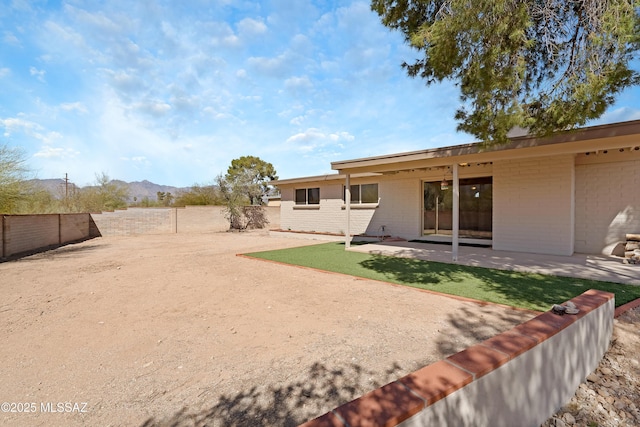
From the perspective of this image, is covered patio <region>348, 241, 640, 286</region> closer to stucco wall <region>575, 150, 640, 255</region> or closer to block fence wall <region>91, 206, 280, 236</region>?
stucco wall <region>575, 150, 640, 255</region>

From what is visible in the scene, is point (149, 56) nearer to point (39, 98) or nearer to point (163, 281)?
point (39, 98)

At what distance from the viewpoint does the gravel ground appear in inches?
86.7

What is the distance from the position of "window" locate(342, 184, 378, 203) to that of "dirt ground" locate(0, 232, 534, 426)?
7.30 metres

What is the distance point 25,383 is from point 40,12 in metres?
9.83

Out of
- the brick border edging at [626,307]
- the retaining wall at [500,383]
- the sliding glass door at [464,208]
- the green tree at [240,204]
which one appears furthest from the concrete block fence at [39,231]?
the brick border edging at [626,307]

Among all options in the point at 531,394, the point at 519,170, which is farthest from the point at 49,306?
the point at 519,170

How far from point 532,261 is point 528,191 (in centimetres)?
232

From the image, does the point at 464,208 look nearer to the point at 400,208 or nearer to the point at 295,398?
the point at 400,208

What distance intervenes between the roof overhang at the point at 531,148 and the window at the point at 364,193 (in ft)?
12.2

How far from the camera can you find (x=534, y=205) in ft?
Answer: 26.2

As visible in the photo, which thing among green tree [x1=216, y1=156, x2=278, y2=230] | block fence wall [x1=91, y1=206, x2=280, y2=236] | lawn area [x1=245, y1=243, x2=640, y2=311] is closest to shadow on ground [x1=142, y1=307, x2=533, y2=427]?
lawn area [x1=245, y1=243, x2=640, y2=311]

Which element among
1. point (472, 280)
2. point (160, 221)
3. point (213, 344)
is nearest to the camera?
point (213, 344)

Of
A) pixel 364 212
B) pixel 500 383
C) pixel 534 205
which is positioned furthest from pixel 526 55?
pixel 364 212

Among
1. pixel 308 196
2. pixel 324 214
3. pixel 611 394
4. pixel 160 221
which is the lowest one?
pixel 611 394
